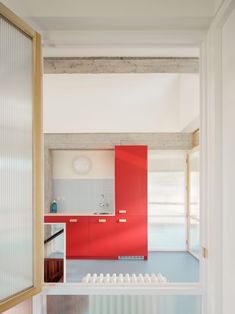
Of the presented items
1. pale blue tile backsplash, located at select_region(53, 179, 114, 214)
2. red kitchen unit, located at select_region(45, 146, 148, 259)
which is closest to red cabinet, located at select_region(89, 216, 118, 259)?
red kitchen unit, located at select_region(45, 146, 148, 259)

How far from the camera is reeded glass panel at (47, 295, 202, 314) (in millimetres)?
1859

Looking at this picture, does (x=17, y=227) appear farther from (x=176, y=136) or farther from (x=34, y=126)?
(x=176, y=136)

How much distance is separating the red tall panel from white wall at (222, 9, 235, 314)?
15.8 ft

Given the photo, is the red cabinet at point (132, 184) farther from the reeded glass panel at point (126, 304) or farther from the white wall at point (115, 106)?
the reeded glass panel at point (126, 304)

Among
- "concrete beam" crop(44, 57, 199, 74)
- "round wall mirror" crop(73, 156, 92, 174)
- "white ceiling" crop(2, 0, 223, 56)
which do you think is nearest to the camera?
"white ceiling" crop(2, 0, 223, 56)

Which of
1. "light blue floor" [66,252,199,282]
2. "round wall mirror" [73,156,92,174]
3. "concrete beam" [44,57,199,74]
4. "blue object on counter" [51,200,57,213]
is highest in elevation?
"concrete beam" [44,57,199,74]

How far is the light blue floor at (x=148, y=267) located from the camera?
529cm

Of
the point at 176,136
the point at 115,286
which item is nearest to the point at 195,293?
the point at 115,286

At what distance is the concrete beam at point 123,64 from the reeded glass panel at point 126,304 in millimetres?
3344

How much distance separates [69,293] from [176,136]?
5566 millimetres

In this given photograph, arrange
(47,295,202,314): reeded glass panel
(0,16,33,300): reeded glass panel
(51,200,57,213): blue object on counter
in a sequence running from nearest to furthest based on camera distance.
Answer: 1. (0,16,33,300): reeded glass panel
2. (47,295,202,314): reeded glass panel
3. (51,200,57,213): blue object on counter

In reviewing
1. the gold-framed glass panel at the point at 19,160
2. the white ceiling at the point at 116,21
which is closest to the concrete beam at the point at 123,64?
the white ceiling at the point at 116,21

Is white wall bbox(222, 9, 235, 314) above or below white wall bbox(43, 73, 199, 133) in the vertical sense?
below

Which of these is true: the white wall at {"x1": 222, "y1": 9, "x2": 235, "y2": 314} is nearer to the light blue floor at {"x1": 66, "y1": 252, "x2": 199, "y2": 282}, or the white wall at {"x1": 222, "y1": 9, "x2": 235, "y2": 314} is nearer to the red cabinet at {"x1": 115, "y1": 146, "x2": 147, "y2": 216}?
the light blue floor at {"x1": 66, "y1": 252, "x2": 199, "y2": 282}
